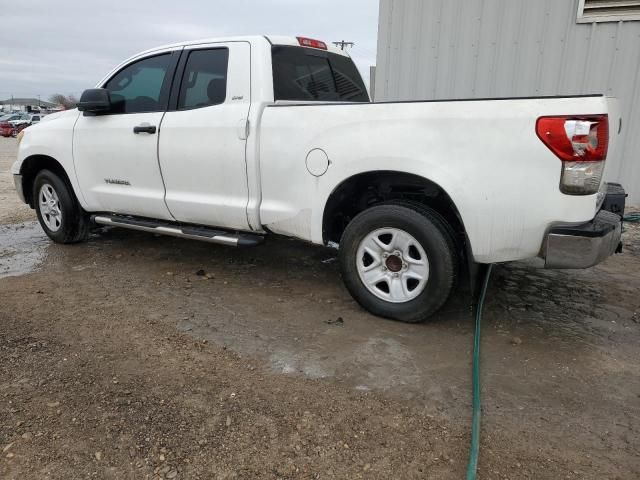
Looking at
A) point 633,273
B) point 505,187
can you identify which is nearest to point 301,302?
point 505,187

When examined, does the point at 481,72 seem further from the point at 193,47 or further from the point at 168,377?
the point at 168,377

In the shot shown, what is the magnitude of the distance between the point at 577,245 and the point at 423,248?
880 mm

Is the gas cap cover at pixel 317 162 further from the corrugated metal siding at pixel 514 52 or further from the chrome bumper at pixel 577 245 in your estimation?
the corrugated metal siding at pixel 514 52

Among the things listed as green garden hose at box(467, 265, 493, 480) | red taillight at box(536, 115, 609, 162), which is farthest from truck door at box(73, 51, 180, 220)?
red taillight at box(536, 115, 609, 162)

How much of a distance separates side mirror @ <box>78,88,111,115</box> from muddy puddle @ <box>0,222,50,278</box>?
61.7 inches

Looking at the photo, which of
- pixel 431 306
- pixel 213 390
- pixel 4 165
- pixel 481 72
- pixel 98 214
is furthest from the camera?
pixel 4 165

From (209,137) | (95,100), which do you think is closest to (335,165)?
(209,137)

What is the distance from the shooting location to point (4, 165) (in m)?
15.9

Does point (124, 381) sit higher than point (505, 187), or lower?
lower

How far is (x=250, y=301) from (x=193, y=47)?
7.24 ft

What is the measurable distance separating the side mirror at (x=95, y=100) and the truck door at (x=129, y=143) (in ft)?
0.35

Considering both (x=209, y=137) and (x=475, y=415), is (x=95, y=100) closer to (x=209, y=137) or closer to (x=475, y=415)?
(x=209, y=137)

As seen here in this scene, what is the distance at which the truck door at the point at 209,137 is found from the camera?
3922 mm

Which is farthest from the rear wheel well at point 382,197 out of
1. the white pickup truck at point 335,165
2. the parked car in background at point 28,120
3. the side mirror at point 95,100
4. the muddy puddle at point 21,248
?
the parked car in background at point 28,120
